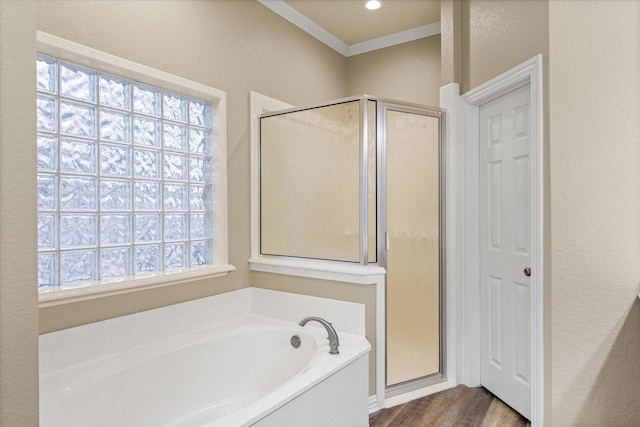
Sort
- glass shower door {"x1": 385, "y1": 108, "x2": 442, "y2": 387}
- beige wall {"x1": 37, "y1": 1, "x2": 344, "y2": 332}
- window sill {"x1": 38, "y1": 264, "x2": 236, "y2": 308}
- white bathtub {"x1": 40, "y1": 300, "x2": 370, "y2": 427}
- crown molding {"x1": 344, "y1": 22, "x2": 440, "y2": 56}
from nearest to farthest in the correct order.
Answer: white bathtub {"x1": 40, "y1": 300, "x2": 370, "y2": 427} → window sill {"x1": 38, "y1": 264, "x2": 236, "y2": 308} → beige wall {"x1": 37, "y1": 1, "x2": 344, "y2": 332} → glass shower door {"x1": 385, "y1": 108, "x2": 442, "y2": 387} → crown molding {"x1": 344, "y1": 22, "x2": 440, "y2": 56}

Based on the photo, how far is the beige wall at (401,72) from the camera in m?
3.44

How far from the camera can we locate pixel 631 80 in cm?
184

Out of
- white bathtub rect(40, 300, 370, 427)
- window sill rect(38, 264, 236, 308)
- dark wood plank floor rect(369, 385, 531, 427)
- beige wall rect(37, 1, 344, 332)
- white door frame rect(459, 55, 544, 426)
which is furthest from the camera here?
dark wood plank floor rect(369, 385, 531, 427)

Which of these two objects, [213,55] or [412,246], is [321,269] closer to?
[412,246]

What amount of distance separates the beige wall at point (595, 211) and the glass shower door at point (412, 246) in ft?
2.59

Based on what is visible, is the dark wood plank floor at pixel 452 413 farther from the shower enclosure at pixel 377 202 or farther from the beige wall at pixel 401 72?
the beige wall at pixel 401 72

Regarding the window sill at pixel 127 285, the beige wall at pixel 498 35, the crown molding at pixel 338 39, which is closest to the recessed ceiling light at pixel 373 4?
the crown molding at pixel 338 39

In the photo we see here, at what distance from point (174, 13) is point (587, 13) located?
2.17 m

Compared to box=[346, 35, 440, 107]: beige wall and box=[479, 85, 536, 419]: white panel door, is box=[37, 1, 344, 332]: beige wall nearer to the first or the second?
box=[346, 35, 440, 107]: beige wall

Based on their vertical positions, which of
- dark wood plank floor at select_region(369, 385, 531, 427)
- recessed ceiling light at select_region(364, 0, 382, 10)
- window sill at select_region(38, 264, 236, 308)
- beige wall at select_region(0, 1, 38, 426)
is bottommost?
dark wood plank floor at select_region(369, 385, 531, 427)

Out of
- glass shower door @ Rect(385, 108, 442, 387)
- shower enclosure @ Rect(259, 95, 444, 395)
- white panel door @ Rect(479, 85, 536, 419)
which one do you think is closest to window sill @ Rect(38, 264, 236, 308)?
shower enclosure @ Rect(259, 95, 444, 395)

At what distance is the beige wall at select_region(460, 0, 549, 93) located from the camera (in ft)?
6.82

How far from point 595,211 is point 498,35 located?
120cm

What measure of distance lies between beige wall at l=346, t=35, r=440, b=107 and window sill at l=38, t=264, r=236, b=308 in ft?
7.26
